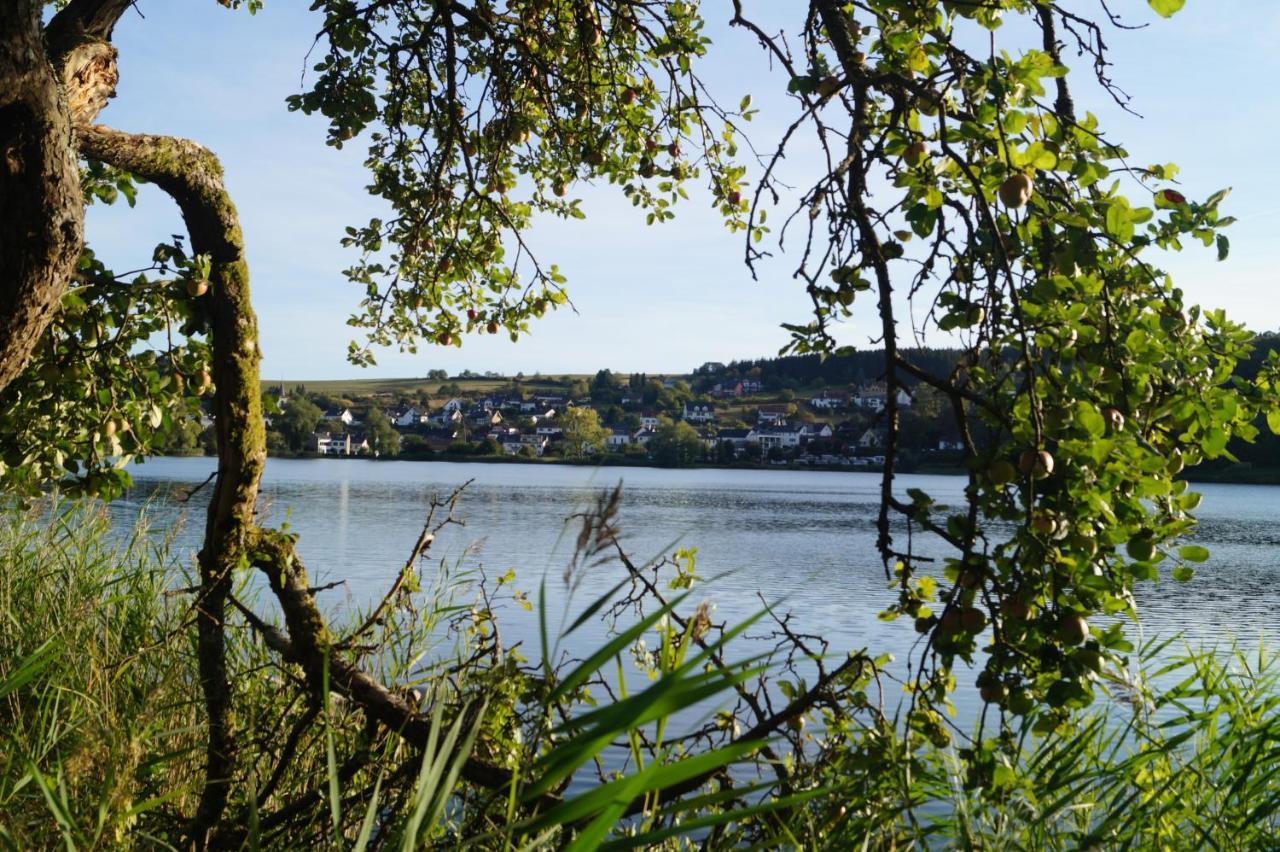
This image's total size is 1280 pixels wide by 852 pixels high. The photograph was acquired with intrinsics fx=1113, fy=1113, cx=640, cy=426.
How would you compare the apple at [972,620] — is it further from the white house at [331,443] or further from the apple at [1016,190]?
the white house at [331,443]

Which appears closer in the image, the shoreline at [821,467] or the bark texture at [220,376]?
the bark texture at [220,376]

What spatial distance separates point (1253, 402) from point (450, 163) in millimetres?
3962

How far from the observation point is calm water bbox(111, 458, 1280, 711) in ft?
45.5

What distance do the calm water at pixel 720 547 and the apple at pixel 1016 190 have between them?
32.0 inches

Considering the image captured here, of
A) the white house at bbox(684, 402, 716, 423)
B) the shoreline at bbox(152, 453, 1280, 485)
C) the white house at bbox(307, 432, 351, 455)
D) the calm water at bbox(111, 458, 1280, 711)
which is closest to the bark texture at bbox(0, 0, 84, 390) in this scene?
the calm water at bbox(111, 458, 1280, 711)

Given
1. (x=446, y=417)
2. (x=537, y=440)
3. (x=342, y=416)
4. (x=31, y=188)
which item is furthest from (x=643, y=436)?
(x=31, y=188)

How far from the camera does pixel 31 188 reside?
2.83 metres

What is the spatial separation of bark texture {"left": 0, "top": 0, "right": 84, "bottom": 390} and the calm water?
151 cm

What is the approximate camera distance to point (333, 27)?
15.3 feet

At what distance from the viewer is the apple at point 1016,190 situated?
2.07 metres

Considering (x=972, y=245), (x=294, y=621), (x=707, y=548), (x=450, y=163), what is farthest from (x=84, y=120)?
(x=707, y=548)

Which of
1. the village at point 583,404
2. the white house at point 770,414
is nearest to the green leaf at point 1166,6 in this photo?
the village at point 583,404

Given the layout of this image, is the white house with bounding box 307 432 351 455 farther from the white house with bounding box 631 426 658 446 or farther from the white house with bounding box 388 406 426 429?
the white house with bounding box 631 426 658 446

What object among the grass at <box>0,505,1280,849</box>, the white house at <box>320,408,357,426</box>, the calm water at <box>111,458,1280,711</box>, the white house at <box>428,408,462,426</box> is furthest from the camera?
the white house at <box>320,408,357,426</box>
